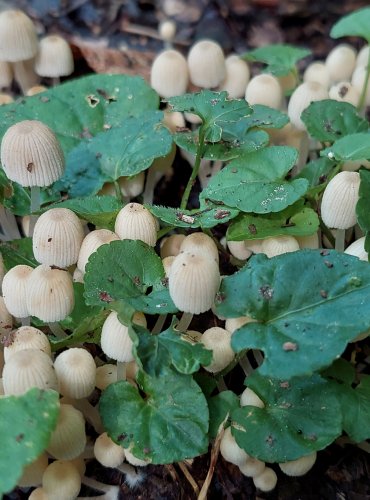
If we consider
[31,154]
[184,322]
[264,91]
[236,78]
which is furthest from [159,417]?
[236,78]

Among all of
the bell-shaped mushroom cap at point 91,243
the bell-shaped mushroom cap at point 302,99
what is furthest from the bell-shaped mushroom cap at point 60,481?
the bell-shaped mushroom cap at point 302,99

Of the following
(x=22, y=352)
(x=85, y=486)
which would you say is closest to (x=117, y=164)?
(x=22, y=352)

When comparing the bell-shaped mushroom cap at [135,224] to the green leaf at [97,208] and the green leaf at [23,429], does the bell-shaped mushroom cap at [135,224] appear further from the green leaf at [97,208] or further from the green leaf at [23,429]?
the green leaf at [23,429]

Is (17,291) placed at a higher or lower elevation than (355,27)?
lower

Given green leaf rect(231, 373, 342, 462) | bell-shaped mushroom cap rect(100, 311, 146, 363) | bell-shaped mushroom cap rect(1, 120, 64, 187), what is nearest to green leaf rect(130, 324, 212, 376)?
bell-shaped mushroom cap rect(100, 311, 146, 363)

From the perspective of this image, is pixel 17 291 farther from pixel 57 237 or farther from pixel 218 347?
pixel 218 347
